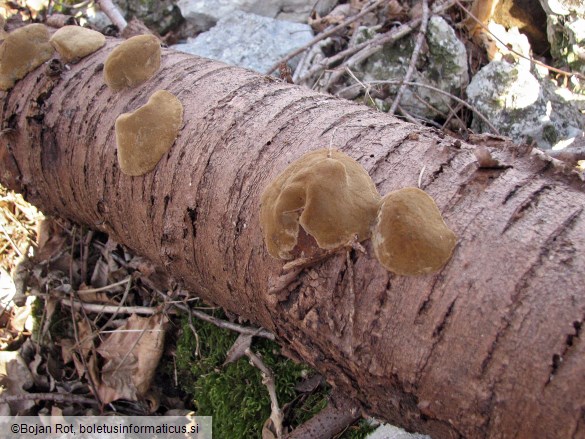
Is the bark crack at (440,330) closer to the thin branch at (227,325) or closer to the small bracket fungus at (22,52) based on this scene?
the thin branch at (227,325)

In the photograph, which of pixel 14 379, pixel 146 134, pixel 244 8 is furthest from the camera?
pixel 244 8

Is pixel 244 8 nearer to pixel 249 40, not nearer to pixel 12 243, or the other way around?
pixel 249 40

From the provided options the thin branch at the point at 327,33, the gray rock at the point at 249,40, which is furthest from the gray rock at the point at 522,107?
the gray rock at the point at 249,40

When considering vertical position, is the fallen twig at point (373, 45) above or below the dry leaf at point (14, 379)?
above

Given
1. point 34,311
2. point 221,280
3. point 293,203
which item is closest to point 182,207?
point 221,280

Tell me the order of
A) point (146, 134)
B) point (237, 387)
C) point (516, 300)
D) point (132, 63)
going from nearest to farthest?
1. point (516, 300)
2. point (146, 134)
3. point (132, 63)
4. point (237, 387)

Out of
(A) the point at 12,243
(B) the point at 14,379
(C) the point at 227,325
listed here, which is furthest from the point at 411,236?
(A) the point at 12,243
